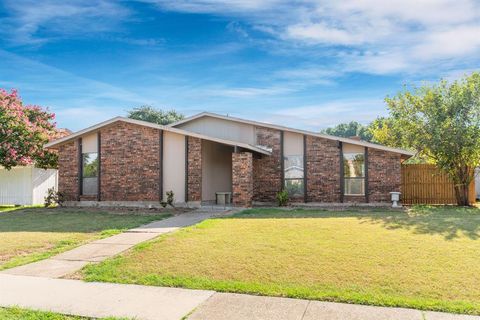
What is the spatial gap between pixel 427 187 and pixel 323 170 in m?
5.70

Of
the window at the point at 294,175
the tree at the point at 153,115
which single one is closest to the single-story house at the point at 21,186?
the window at the point at 294,175

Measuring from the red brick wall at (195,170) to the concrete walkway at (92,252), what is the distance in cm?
457

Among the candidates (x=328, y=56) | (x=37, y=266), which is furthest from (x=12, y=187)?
(x=328, y=56)

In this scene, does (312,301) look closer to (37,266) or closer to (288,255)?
(288,255)

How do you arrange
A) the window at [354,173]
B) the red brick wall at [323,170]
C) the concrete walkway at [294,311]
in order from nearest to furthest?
the concrete walkway at [294,311] < the window at [354,173] < the red brick wall at [323,170]

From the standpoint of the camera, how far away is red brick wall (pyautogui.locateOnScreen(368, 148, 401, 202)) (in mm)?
16078

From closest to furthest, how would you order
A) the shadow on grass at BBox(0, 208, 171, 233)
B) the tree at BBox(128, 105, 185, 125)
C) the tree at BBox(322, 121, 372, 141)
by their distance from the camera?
the shadow on grass at BBox(0, 208, 171, 233) → the tree at BBox(128, 105, 185, 125) → the tree at BBox(322, 121, 372, 141)

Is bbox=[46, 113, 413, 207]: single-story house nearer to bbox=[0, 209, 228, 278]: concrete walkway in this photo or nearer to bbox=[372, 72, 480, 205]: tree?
bbox=[372, 72, 480, 205]: tree

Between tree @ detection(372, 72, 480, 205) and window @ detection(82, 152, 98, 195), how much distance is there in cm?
1480

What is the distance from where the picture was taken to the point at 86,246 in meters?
8.44

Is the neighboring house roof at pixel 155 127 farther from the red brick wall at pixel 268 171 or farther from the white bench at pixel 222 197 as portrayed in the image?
the white bench at pixel 222 197

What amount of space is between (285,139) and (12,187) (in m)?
13.8

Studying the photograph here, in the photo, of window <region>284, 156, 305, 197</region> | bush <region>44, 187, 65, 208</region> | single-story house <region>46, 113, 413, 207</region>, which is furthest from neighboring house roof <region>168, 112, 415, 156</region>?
bush <region>44, 187, 65, 208</region>

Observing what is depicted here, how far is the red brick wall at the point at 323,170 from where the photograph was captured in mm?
16578
